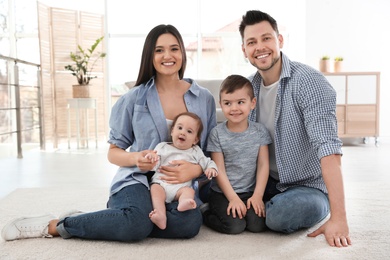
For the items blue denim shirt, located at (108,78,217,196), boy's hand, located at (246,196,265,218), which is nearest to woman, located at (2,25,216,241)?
blue denim shirt, located at (108,78,217,196)

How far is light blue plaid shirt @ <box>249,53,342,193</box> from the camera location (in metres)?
1.70

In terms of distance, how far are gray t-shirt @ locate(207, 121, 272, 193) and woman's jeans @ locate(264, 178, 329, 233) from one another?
6.2 inches

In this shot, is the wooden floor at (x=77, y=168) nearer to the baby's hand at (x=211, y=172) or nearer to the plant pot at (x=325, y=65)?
the plant pot at (x=325, y=65)

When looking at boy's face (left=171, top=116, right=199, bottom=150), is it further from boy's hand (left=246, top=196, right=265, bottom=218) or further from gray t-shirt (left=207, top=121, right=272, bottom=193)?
boy's hand (left=246, top=196, right=265, bottom=218)

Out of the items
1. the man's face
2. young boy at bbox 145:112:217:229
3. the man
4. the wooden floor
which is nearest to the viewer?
the man

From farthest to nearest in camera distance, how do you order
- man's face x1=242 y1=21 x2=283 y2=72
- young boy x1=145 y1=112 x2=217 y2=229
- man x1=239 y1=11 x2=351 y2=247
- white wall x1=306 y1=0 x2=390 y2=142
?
1. white wall x1=306 y1=0 x2=390 y2=142
2. man's face x1=242 y1=21 x2=283 y2=72
3. young boy x1=145 y1=112 x2=217 y2=229
4. man x1=239 y1=11 x2=351 y2=247

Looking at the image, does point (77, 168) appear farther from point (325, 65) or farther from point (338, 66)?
point (338, 66)

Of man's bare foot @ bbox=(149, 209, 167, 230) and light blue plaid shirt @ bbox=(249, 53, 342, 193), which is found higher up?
light blue plaid shirt @ bbox=(249, 53, 342, 193)

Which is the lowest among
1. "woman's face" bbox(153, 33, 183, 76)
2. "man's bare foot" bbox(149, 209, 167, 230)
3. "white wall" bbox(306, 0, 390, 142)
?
"man's bare foot" bbox(149, 209, 167, 230)

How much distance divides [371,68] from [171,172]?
15.4ft

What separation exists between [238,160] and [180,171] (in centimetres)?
27

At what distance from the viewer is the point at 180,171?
5.62ft

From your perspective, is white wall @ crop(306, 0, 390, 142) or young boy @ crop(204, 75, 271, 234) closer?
young boy @ crop(204, 75, 271, 234)

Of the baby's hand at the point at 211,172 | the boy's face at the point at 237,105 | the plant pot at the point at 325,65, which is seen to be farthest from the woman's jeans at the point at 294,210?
the plant pot at the point at 325,65
